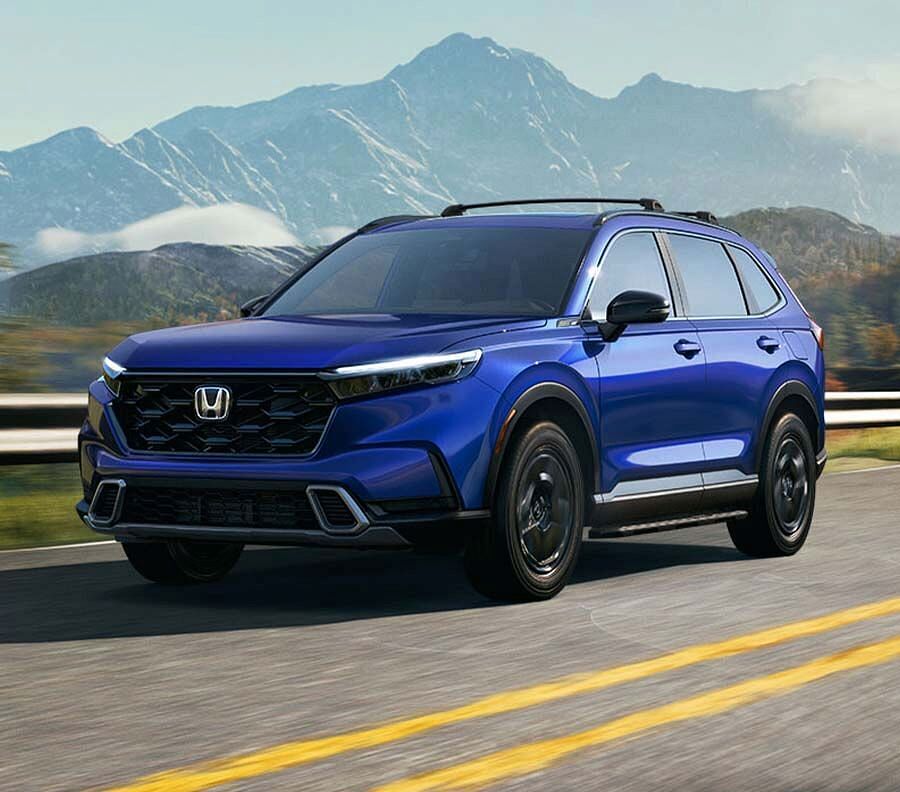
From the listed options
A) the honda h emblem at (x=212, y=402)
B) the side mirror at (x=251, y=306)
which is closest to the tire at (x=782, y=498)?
the side mirror at (x=251, y=306)

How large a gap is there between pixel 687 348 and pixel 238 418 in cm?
264

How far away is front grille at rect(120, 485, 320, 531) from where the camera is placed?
7258 mm

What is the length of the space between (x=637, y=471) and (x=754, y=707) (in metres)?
2.87

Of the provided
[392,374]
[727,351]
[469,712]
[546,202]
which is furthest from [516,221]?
[469,712]

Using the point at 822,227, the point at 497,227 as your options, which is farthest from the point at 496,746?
the point at 822,227

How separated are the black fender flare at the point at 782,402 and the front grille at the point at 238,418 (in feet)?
10.6

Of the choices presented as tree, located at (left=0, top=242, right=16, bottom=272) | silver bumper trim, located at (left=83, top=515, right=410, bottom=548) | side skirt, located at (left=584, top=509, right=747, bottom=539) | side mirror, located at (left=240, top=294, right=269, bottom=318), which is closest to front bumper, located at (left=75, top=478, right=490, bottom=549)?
silver bumper trim, located at (left=83, top=515, right=410, bottom=548)

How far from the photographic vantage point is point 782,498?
9922 mm

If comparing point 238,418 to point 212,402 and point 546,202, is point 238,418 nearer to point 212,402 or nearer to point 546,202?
point 212,402

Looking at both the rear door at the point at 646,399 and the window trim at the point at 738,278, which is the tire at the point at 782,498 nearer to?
the window trim at the point at 738,278

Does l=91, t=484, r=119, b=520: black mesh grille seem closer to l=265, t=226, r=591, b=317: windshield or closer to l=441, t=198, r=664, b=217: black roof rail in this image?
l=265, t=226, r=591, b=317: windshield

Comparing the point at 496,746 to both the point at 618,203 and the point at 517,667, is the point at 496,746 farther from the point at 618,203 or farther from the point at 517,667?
the point at 618,203

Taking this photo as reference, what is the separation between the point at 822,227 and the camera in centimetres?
18575

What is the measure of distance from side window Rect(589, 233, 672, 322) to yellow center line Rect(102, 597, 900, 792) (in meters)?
1.89
